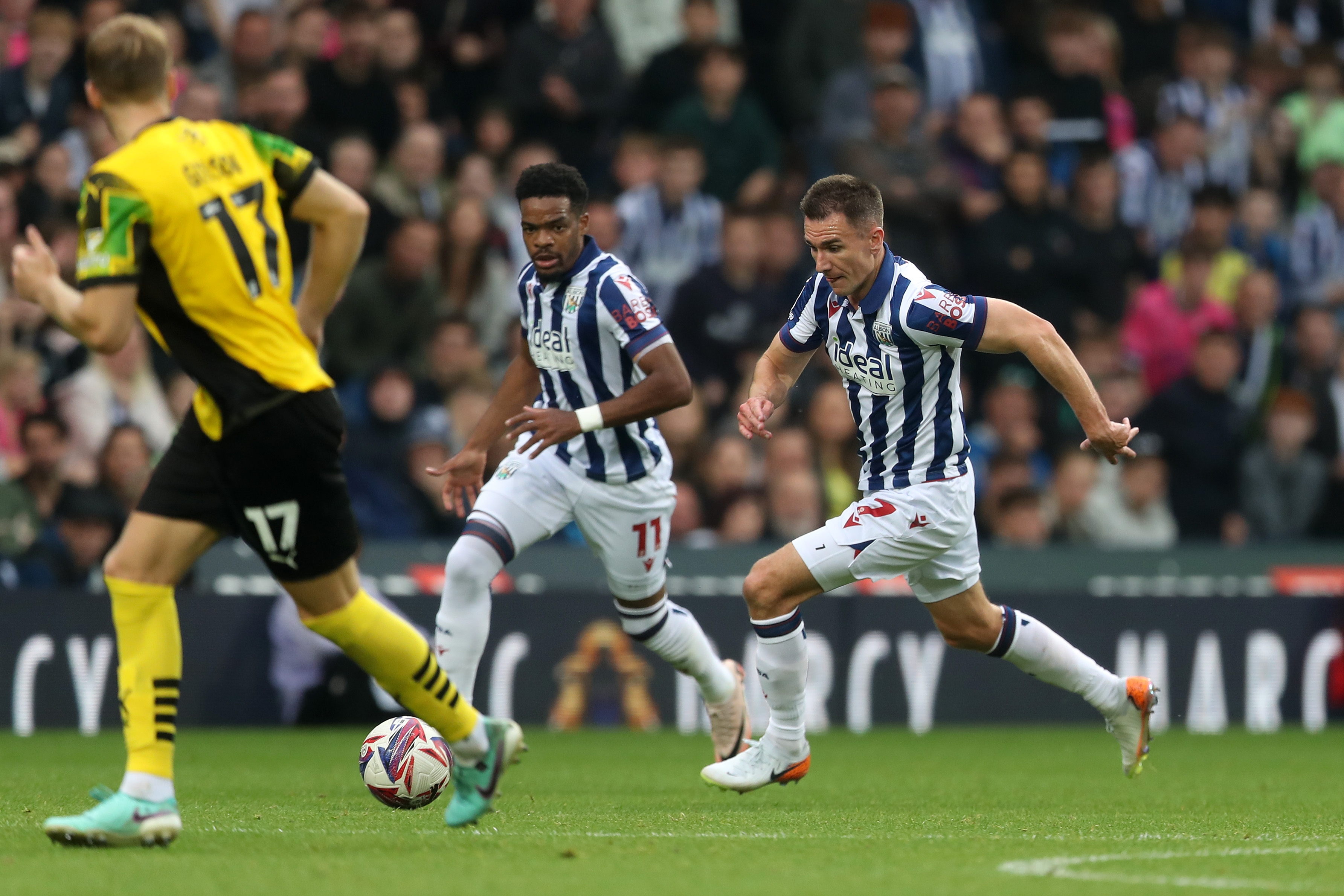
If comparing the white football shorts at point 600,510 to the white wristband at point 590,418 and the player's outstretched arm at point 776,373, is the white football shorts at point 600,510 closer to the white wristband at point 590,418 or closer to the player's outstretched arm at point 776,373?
the white wristband at point 590,418

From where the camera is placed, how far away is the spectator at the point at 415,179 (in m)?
14.6

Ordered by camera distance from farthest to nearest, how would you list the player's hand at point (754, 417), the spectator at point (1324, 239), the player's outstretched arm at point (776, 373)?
the spectator at point (1324, 239) → the player's outstretched arm at point (776, 373) → the player's hand at point (754, 417)

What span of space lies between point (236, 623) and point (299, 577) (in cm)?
689

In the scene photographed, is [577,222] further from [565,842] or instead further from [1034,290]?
[1034,290]

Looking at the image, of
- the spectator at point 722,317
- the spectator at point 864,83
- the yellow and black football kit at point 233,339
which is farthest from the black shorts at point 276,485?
the spectator at point 864,83

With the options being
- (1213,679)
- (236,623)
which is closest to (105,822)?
(236,623)

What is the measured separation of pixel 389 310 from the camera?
1412 cm

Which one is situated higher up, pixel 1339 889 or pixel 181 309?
pixel 181 309

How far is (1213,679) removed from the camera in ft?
43.3

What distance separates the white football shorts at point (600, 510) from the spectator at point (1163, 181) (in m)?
9.70

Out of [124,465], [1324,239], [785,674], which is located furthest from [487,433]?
[1324,239]

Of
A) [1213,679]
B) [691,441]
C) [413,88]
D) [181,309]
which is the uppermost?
[413,88]

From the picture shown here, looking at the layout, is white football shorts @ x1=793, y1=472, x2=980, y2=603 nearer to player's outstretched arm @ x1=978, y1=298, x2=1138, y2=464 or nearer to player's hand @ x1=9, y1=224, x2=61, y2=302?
player's outstretched arm @ x1=978, y1=298, x2=1138, y2=464

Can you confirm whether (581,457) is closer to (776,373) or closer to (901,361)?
(776,373)
